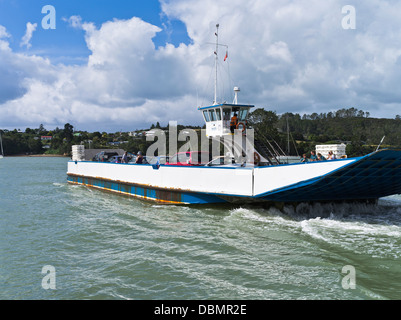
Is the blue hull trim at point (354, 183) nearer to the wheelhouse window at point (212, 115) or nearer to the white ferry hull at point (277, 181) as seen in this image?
the white ferry hull at point (277, 181)

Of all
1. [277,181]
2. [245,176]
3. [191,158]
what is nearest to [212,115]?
[191,158]

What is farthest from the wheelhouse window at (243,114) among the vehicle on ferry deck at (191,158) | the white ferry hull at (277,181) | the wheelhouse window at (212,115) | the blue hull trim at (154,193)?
the blue hull trim at (154,193)

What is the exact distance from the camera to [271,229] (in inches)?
390

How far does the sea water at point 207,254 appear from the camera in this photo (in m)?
5.96

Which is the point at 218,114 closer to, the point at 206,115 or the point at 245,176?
the point at 206,115

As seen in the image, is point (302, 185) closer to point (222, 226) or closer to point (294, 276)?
point (222, 226)

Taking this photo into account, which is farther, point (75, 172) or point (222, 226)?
point (75, 172)

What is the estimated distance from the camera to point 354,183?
10.8 metres

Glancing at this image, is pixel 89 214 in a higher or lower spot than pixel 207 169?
lower

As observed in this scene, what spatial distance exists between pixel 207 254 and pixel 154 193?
8202 millimetres

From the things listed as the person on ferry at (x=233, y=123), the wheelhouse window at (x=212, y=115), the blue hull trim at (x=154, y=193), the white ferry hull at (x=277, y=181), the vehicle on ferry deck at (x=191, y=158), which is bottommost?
the blue hull trim at (x=154, y=193)

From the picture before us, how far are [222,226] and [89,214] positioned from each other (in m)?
5.86
